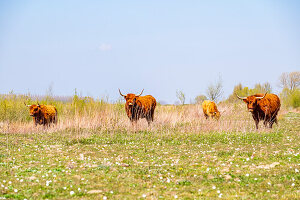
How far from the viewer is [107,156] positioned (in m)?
12.4

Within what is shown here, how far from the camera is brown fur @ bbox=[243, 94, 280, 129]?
61.1ft

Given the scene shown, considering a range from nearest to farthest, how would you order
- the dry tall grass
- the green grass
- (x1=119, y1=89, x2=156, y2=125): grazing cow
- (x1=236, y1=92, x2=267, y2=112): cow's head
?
the green grass < (x1=236, y1=92, x2=267, y2=112): cow's head < the dry tall grass < (x1=119, y1=89, x2=156, y2=125): grazing cow

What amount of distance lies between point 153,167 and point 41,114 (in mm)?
11796

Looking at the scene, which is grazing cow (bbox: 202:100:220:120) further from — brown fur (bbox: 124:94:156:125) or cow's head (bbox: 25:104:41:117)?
cow's head (bbox: 25:104:41:117)

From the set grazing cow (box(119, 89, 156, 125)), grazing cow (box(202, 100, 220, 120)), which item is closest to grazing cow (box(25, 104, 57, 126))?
grazing cow (box(119, 89, 156, 125))

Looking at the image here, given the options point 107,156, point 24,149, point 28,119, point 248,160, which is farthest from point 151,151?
point 28,119

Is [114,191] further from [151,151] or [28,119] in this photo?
[28,119]

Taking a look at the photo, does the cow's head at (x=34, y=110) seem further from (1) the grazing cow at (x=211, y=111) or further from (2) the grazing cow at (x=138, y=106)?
(1) the grazing cow at (x=211, y=111)

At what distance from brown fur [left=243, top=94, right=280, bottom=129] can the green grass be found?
2193mm

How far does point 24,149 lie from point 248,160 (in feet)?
27.8

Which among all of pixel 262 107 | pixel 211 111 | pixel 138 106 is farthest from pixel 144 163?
pixel 211 111

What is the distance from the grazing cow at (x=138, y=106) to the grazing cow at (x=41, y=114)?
4.61m

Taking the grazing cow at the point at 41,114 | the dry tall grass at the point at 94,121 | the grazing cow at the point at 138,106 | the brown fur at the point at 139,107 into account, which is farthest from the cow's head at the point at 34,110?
the brown fur at the point at 139,107

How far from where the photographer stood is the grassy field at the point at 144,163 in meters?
7.83
